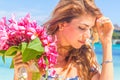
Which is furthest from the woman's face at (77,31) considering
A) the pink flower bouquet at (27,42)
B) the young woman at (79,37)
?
the pink flower bouquet at (27,42)

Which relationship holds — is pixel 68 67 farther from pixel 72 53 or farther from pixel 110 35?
pixel 110 35

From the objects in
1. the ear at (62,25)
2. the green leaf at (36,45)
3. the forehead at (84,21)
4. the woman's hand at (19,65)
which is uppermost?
the forehead at (84,21)

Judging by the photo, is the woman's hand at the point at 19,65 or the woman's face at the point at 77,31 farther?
the woman's face at the point at 77,31

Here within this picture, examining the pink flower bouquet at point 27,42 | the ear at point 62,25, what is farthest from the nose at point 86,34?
the pink flower bouquet at point 27,42

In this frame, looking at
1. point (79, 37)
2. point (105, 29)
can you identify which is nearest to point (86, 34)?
point (79, 37)

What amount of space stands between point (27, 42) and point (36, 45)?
0.15 feet

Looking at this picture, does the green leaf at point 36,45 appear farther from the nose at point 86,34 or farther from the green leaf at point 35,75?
the nose at point 86,34

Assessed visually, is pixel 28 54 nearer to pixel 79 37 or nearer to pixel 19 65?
pixel 19 65

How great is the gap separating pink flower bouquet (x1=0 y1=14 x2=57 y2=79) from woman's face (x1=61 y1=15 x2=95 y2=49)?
0.42 metres

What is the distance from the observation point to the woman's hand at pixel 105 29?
6.41 feet

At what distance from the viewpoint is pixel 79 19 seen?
190 centimetres

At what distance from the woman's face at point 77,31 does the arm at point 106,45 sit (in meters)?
0.06

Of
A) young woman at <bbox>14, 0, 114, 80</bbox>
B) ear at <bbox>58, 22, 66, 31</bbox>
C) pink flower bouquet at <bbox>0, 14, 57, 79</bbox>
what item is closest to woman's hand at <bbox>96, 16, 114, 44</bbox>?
young woman at <bbox>14, 0, 114, 80</bbox>

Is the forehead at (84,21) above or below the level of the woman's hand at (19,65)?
above
